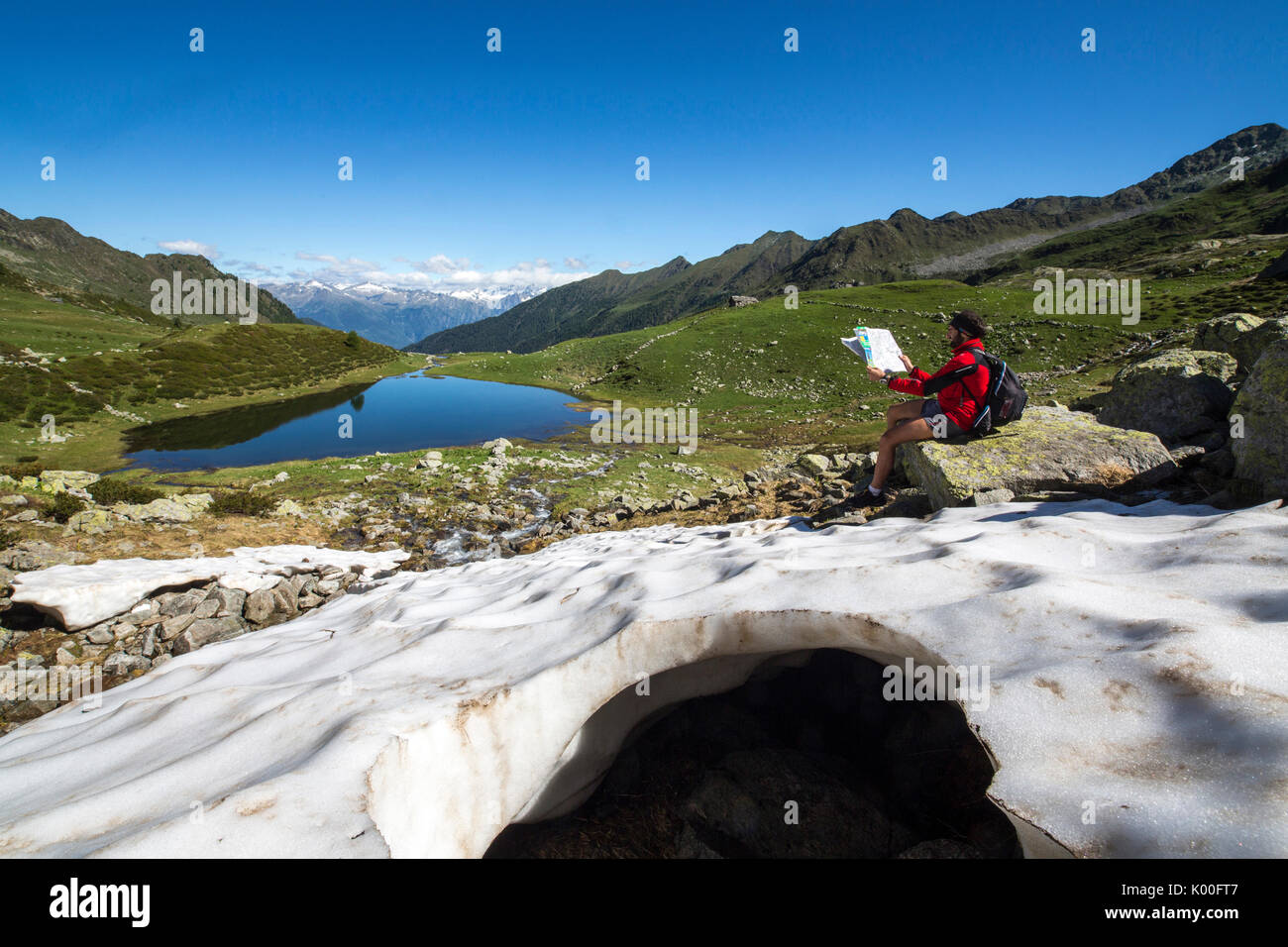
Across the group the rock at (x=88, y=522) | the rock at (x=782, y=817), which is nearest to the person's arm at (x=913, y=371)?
the rock at (x=782, y=817)

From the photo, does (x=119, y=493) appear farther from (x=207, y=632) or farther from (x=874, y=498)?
(x=874, y=498)

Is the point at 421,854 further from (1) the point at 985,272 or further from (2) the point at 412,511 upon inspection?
(1) the point at 985,272

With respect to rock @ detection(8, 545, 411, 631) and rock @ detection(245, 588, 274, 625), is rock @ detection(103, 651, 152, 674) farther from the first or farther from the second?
A: rock @ detection(245, 588, 274, 625)

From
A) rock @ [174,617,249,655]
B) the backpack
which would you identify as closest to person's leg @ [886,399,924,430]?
the backpack

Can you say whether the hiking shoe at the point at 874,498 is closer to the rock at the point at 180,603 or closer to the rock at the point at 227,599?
the rock at the point at 227,599

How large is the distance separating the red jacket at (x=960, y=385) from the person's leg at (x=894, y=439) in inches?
17.1

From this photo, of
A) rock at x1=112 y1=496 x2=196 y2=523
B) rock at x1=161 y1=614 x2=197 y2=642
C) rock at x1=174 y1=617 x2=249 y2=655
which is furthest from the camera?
rock at x1=112 y1=496 x2=196 y2=523

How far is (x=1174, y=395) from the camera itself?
31.6ft

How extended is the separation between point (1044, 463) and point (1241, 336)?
758 cm

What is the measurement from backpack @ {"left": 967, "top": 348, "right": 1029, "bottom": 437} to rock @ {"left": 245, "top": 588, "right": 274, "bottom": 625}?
42.9ft

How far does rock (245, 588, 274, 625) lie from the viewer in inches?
383

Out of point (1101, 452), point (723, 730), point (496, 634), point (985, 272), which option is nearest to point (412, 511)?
point (496, 634)

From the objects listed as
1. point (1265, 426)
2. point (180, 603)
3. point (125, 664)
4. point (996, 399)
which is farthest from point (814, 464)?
point (125, 664)
